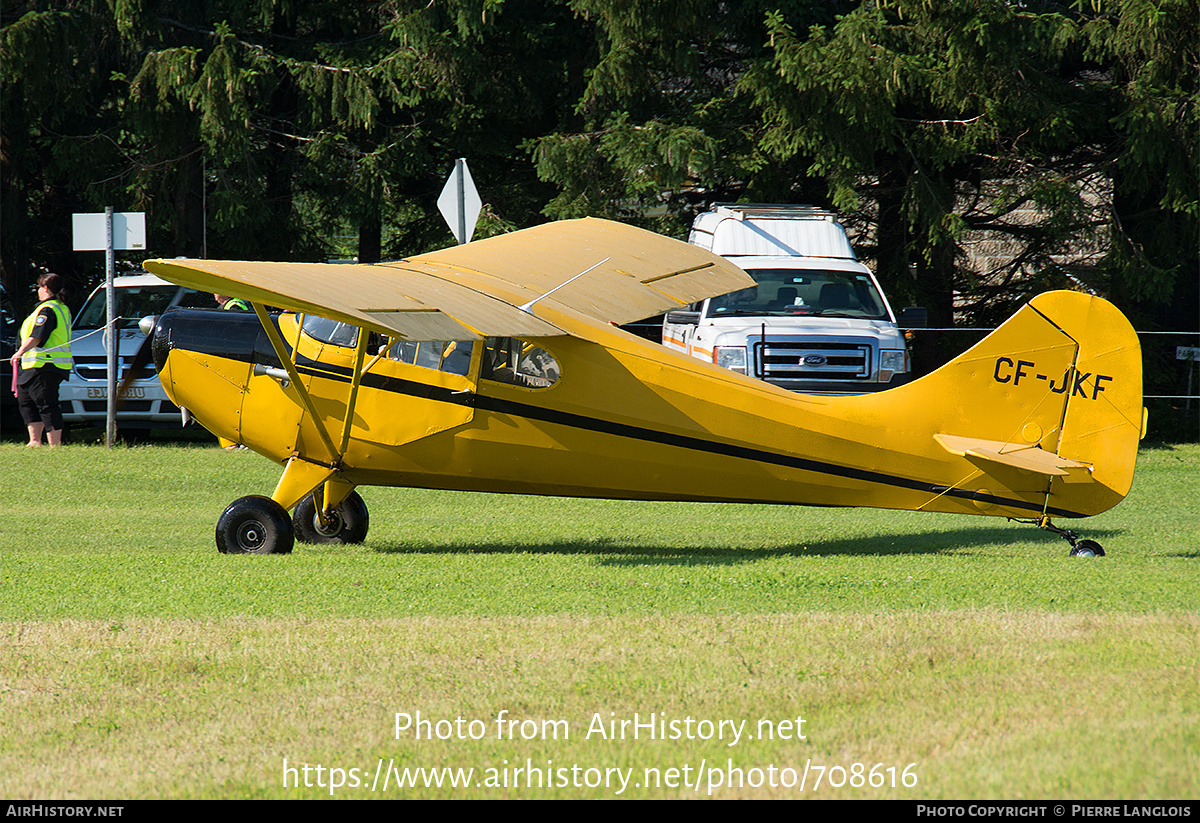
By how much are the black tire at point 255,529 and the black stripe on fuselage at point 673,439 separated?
1288mm

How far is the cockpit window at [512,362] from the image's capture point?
327 inches

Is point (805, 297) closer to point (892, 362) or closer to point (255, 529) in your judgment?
point (892, 362)

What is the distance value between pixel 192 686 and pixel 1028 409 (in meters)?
6.03

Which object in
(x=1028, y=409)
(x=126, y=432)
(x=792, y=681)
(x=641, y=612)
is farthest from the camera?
(x=126, y=432)

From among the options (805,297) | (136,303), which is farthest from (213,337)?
(136,303)

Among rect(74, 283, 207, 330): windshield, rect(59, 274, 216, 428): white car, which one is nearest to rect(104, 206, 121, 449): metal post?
rect(59, 274, 216, 428): white car

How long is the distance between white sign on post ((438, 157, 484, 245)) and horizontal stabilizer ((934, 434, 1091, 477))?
244 inches

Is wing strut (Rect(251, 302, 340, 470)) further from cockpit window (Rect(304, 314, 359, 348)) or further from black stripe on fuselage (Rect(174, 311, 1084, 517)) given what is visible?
black stripe on fuselage (Rect(174, 311, 1084, 517))

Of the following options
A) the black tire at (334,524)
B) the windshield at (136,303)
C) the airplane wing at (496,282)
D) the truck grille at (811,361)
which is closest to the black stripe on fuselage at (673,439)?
the airplane wing at (496,282)

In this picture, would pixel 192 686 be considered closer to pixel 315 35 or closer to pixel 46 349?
pixel 46 349

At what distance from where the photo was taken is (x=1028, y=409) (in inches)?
329

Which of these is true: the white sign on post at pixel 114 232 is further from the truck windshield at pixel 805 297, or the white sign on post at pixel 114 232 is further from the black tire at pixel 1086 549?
the black tire at pixel 1086 549

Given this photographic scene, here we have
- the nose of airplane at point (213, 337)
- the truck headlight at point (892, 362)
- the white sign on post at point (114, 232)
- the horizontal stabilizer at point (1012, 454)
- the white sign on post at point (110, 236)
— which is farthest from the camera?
the white sign on post at point (114, 232)

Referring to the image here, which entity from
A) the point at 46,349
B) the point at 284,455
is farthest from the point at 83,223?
the point at 284,455
